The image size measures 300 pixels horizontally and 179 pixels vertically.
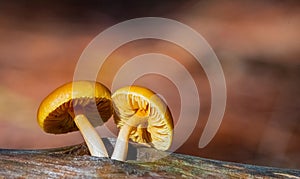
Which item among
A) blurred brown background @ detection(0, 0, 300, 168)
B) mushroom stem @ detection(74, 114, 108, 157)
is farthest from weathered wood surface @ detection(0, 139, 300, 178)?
blurred brown background @ detection(0, 0, 300, 168)

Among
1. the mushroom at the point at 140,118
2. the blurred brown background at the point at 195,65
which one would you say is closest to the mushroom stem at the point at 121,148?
the mushroom at the point at 140,118

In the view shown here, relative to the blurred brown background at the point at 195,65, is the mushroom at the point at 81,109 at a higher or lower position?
lower

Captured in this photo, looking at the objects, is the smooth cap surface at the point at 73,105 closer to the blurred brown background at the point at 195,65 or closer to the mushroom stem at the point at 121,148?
the mushroom stem at the point at 121,148

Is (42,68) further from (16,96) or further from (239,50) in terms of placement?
(239,50)

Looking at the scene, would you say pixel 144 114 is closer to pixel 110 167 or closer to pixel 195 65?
pixel 110 167

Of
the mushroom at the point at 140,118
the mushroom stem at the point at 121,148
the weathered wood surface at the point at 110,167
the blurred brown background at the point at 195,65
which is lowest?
the weathered wood surface at the point at 110,167

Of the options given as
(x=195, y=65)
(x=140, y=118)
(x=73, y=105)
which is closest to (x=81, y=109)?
(x=73, y=105)

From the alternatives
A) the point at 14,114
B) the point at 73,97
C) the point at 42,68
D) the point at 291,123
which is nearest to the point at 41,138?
the point at 14,114
